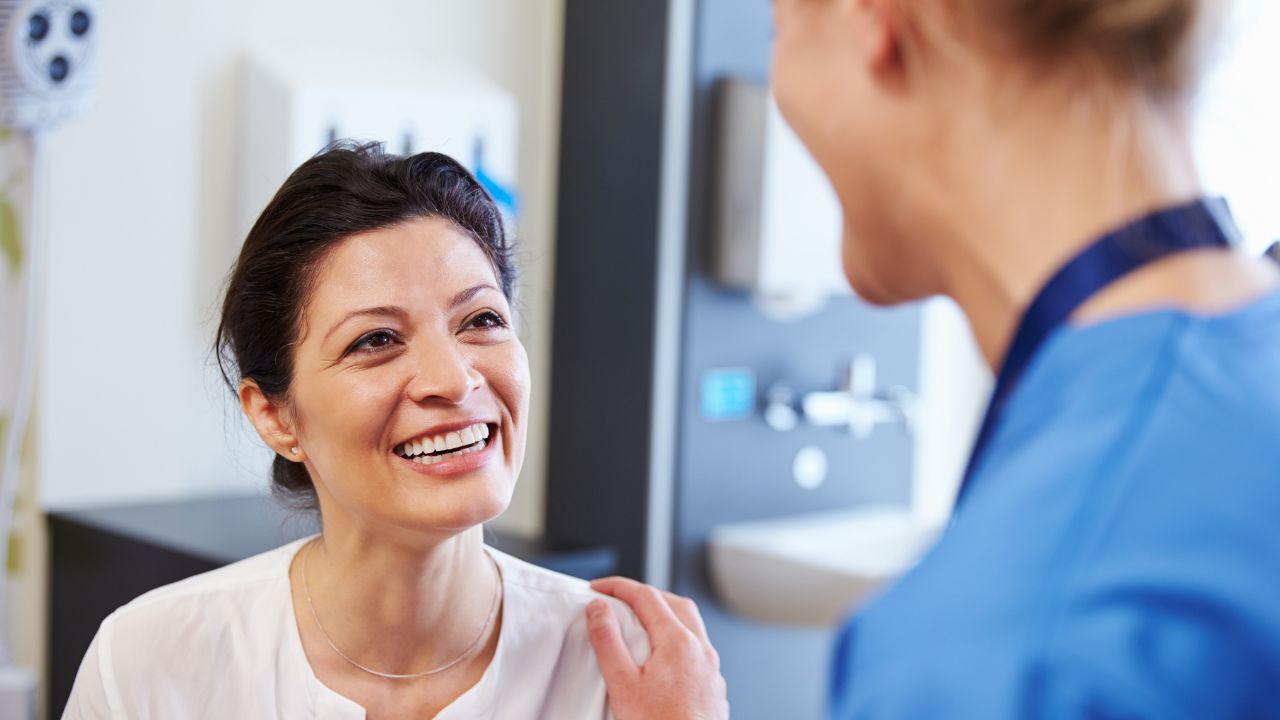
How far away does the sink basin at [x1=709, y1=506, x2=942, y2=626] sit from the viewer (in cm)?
271

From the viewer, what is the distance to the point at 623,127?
2.90 meters

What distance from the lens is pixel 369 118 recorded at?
2545mm

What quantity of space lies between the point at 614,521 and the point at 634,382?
0.99 feet

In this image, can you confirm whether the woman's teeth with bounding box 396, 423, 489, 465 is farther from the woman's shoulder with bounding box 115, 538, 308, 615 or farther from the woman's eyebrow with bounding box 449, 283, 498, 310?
the woman's shoulder with bounding box 115, 538, 308, 615

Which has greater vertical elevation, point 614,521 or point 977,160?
point 977,160

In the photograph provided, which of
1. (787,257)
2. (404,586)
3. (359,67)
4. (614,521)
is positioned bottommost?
(614,521)

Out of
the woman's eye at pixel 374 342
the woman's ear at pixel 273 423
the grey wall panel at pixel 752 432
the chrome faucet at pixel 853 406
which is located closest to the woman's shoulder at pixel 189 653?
the woman's ear at pixel 273 423

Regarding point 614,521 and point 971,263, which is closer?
point 971,263

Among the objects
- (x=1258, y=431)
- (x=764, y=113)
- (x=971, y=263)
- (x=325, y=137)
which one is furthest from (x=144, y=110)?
(x=1258, y=431)

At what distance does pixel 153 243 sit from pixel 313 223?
1122 millimetres

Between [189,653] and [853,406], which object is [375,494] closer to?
[189,653]

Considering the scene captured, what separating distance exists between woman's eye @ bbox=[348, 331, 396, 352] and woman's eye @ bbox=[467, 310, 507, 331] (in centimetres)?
9

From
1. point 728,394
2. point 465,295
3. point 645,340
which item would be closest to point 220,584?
point 465,295

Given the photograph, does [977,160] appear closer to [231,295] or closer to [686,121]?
[231,295]
